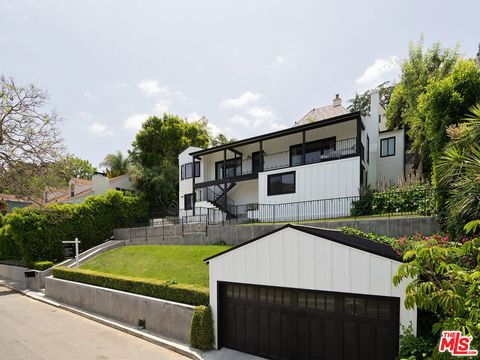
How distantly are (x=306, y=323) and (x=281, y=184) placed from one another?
13469 millimetres

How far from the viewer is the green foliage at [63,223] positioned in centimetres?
2066

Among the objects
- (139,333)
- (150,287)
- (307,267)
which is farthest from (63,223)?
(307,267)

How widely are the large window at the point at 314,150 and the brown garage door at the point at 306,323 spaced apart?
42.2ft

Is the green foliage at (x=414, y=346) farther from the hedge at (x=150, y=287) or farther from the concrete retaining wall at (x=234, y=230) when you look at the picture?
the concrete retaining wall at (x=234, y=230)

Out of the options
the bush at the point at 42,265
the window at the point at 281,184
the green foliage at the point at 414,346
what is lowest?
the bush at the point at 42,265

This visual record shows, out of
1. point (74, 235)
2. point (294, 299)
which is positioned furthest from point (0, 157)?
point (294, 299)

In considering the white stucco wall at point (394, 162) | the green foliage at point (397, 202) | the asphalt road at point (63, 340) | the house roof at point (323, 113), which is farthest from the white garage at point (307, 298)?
the house roof at point (323, 113)

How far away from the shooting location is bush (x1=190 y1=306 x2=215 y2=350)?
29.0 feet

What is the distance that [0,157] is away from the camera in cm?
1518

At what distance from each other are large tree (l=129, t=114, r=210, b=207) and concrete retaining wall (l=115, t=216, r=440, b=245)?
368 inches

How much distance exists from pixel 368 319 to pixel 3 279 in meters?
28.5

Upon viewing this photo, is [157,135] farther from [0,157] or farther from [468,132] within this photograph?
[468,132]

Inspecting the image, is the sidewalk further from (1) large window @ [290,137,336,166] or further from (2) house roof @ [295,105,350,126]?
(2) house roof @ [295,105,350,126]

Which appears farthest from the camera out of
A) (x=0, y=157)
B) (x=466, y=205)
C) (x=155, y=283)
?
(x=0, y=157)
